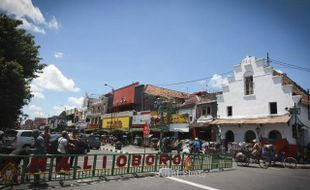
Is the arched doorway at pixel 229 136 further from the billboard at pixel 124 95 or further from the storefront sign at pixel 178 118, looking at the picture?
the billboard at pixel 124 95

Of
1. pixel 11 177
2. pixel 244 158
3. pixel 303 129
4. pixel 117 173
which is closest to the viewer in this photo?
pixel 11 177

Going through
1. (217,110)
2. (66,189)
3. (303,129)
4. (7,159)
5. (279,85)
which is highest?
(279,85)

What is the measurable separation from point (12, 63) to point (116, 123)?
26402 millimetres

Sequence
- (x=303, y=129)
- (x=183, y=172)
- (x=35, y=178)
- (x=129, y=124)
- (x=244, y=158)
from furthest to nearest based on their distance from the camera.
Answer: (x=129, y=124), (x=303, y=129), (x=244, y=158), (x=183, y=172), (x=35, y=178)

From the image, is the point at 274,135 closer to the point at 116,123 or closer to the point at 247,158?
the point at 247,158

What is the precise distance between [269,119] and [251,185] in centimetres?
1472

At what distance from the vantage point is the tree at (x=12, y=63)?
61.5 feet

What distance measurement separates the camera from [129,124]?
39.9 m

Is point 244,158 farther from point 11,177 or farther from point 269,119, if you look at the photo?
point 11,177

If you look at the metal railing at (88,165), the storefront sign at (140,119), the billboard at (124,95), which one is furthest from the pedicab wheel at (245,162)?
the billboard at (124,95)

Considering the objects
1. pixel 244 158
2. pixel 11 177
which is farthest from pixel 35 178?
pixel 244 158

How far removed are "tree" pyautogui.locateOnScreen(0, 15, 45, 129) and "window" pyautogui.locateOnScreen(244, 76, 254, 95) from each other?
70.9ft

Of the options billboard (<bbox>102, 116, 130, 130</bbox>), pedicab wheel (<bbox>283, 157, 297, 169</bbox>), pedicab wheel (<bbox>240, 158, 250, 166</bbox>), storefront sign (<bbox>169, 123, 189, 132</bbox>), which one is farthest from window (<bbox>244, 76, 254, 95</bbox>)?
billboard (<bbox>102, 116, 130, 130</bbox>)

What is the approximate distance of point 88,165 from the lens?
9.92 metres
